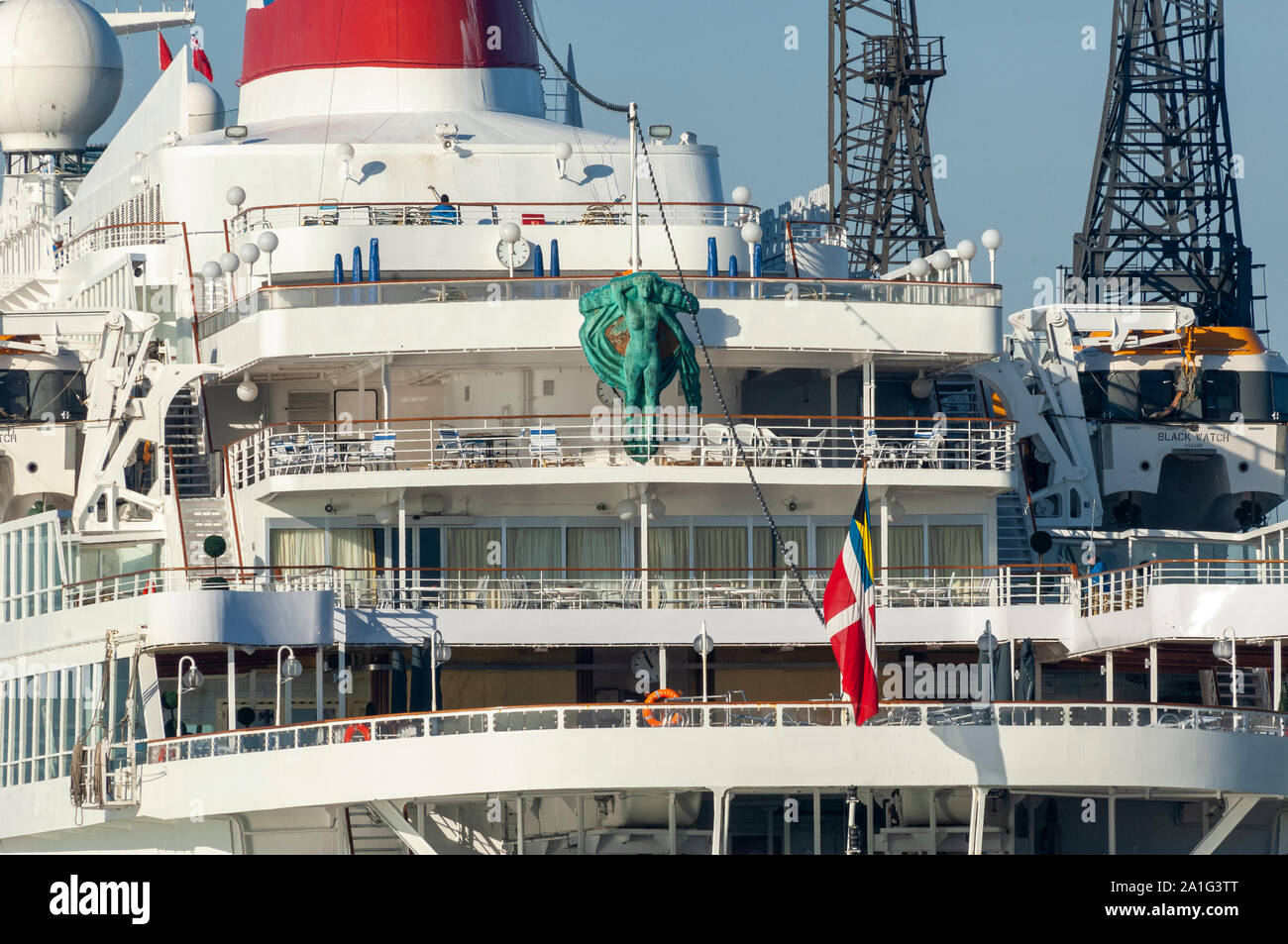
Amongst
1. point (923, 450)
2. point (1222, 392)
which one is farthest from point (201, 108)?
point (1222, 392)

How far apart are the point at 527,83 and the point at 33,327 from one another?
12.3 meters

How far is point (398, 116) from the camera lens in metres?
54.1

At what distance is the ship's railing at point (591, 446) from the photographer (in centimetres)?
4344

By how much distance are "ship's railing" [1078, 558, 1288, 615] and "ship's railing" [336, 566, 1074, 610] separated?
431 mm

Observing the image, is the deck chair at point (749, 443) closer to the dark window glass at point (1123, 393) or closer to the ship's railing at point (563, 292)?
the ship's railing at point (563, 292)

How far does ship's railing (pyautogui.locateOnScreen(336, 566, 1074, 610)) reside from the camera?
142 feet

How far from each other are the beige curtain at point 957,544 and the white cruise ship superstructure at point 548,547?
0.09m

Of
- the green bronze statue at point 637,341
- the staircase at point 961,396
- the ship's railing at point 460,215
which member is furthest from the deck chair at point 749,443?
the staircase at point 961,396

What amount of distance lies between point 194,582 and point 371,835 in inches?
199

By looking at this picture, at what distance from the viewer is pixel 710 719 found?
37.2m

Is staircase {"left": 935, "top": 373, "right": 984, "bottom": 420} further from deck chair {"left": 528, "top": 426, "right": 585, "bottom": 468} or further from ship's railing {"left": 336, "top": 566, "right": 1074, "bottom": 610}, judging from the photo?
deck chair {"left": 528, "top": 426, "right": 585, "bottom": 468}

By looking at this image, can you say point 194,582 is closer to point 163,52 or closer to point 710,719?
point 710,719

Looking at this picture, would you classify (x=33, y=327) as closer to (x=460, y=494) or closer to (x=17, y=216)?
(x=460, y=494)
